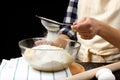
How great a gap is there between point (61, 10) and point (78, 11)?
641mm

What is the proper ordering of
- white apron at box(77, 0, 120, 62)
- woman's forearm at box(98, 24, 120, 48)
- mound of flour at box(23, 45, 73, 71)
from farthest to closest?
white apron at box(77, 0, 120, 62)
woman's forearm at box(98, 24, 120, 48)
mound of flour at box(23, 45, 73, 71)

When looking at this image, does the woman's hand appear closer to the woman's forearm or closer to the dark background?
the woman's forearm

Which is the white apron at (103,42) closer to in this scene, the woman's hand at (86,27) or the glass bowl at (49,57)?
the woman's hand at (86,27)

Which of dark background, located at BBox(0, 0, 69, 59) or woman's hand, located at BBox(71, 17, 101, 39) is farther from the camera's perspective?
dark background, located at BBox(0, 0, 69, 59)

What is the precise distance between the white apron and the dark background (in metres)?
0.73

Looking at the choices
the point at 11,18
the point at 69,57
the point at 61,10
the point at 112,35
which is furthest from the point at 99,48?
the point at 11,18

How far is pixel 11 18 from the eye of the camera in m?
1.90

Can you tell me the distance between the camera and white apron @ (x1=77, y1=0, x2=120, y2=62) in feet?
3.67

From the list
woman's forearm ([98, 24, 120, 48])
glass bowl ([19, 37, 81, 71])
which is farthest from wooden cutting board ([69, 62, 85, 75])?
woman's forearm ([98, 24, 120, 48])

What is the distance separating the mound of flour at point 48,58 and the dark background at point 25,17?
110cm

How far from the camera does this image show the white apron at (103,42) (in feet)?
3.67

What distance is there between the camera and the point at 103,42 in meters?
1.14

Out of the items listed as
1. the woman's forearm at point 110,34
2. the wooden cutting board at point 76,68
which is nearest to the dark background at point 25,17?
the woman's forearm at point 110,34

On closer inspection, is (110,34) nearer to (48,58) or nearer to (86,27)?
(86,27)
